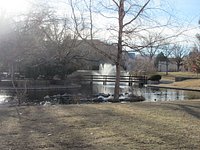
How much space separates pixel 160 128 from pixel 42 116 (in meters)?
3.13

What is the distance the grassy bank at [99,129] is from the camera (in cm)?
639

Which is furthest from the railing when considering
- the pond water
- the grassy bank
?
the grassy bank

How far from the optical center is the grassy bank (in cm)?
639

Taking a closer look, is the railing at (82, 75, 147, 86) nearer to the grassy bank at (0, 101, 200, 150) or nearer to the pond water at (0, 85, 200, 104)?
the pond water at (0, 85, 200, 104)

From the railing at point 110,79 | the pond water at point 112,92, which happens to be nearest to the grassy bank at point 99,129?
the pond water at point 112,92

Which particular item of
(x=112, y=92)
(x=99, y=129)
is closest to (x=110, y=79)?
(x=112, y=92)

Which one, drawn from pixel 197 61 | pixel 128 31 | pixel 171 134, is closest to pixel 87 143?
pixel 171 134

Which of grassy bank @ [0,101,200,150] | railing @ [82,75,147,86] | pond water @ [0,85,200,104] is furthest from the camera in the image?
railing @ [82,75,147,86]

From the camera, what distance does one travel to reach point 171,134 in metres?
7.23

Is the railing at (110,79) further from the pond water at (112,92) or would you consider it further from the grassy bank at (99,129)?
the grassy bank at (99,129)

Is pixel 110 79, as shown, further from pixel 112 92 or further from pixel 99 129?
pixel 99 129

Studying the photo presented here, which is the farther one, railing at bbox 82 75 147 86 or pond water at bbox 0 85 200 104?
railing at bbox 82 75 147 86

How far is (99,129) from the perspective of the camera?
7.65m

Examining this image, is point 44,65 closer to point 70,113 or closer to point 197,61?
point 197,61
